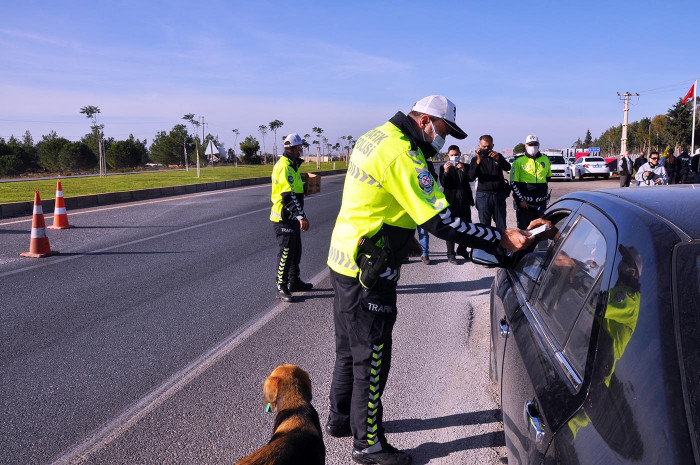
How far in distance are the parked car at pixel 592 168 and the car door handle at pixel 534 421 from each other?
32.5 meters

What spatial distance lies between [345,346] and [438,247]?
7022 mm

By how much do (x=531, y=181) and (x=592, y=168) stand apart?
26.0 m

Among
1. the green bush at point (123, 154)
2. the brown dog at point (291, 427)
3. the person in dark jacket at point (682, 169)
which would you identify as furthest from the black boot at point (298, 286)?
the green bush at point (123, 154)

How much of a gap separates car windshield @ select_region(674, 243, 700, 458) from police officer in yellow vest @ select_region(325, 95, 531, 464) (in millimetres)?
1131

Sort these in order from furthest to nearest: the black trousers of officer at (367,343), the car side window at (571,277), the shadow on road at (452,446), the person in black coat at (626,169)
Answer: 1. the person in black coat at (626,169)
2. the shadow on road at (452,446)
3. the black trousers of officer at (367,343)
4. the car side window at (571,277)

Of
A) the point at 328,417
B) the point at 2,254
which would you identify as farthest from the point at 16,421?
the point at 2,254

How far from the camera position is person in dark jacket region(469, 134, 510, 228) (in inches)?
331

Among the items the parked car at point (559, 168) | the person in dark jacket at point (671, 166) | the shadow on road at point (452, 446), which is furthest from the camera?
the parked car at point (559, 168)

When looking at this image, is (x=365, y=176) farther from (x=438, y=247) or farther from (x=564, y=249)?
(x=438, y=247)

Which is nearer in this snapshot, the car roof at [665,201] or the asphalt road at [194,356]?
the car roof at [665,201]

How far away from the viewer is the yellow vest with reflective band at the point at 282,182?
248 inches

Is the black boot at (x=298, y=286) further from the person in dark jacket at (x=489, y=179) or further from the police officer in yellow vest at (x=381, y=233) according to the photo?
the police officer in yellow vest at (x=381, y=233)

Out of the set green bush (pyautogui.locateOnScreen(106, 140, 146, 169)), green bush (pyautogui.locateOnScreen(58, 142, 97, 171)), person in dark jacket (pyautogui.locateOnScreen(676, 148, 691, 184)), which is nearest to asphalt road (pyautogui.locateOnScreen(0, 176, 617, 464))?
person in dark jacket (pyautogui.locateOnScreen(676, 148, 691, 184))

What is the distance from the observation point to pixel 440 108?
287cm
